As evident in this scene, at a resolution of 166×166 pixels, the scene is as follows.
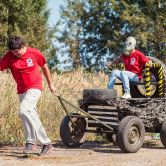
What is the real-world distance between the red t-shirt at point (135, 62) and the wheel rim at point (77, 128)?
4.76ft

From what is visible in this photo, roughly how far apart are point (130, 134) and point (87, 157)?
Answer: 3.39ft

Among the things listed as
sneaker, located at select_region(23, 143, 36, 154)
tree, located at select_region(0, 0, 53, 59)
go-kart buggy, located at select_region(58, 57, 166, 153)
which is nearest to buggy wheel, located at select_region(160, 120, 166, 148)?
go-kart buggy, located at select_region(58, 57, 166, 153)

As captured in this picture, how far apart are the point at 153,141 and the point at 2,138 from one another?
2893mm

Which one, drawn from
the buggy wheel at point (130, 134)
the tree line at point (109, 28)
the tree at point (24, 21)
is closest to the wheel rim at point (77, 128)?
the buggy wheel at point (130, 134)

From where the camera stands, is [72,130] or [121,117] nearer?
[121,117]

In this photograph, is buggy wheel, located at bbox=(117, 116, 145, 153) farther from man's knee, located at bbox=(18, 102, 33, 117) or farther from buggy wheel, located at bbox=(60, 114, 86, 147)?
man's knee, located at bbox=(18, 102, 33, 117)

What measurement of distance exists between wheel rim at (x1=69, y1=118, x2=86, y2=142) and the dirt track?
21 cm

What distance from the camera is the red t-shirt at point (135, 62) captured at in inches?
433

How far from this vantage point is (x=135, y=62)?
11.1 m

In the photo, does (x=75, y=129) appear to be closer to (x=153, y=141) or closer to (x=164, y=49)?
(x=153, y=141)

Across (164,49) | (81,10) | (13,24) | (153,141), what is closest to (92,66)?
(81,10)

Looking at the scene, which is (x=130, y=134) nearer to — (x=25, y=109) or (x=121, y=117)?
(x=121, y=117)

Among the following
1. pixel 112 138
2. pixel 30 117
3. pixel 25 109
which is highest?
pixel 25 109

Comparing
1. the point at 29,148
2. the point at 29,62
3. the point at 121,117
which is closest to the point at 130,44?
the point at 121,117
